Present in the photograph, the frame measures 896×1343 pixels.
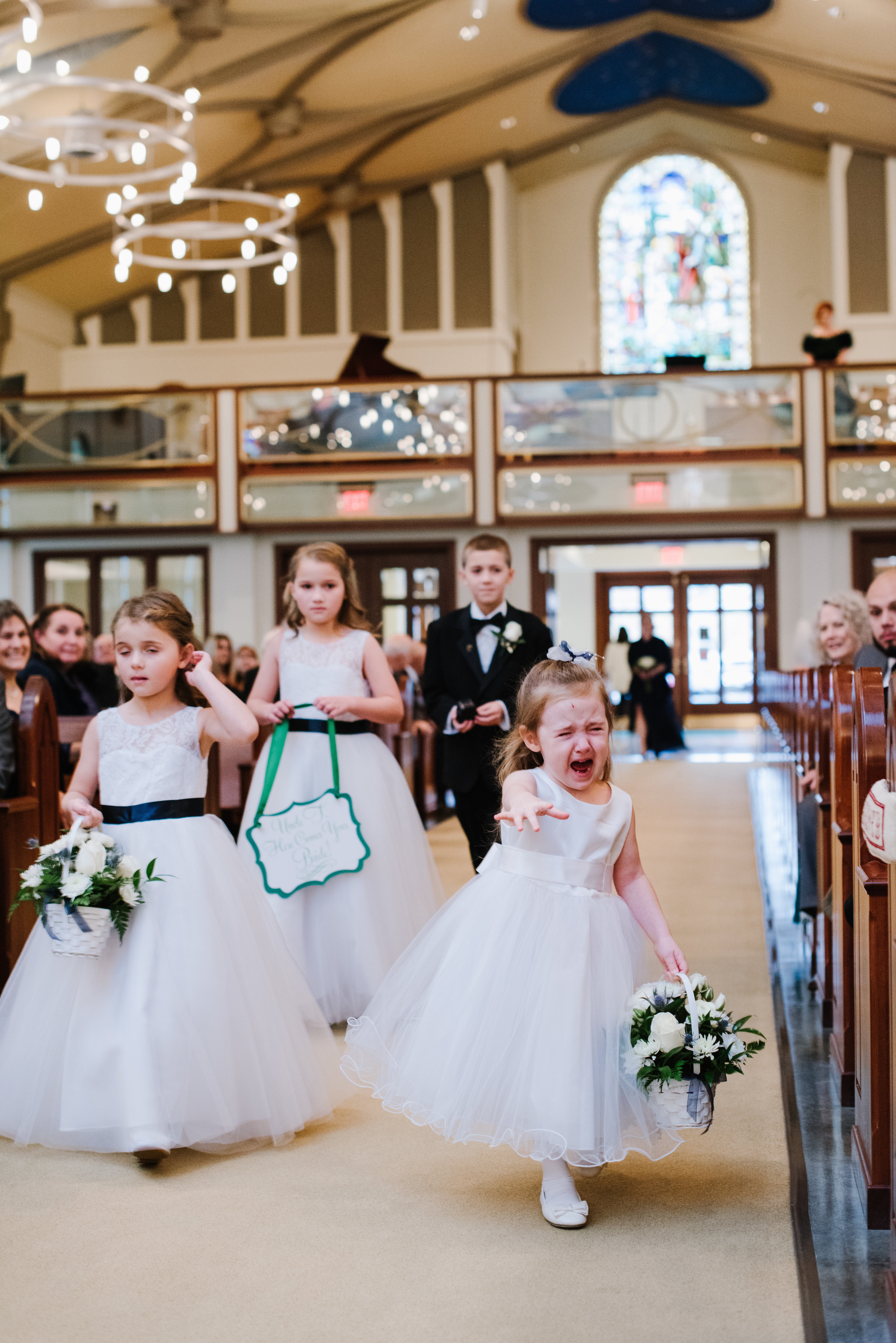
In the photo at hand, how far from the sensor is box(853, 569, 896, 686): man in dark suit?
15.3 ft

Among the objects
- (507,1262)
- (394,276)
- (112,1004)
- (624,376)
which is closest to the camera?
(507,1262)

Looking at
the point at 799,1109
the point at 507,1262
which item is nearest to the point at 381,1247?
the point at 507,1262

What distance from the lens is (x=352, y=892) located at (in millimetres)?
4371

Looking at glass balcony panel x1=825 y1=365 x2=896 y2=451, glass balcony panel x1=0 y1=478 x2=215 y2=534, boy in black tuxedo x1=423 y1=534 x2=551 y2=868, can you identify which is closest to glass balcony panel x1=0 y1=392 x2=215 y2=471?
glass balcony panel x1=0 y1=478 x2=215 y2=534

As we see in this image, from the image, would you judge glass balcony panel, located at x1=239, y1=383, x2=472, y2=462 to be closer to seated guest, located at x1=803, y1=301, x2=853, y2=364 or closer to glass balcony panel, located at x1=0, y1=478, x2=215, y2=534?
glass balcony panel, located at x1=0, y1=478, x2=215, y2=534

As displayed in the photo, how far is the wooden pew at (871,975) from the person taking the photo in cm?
278

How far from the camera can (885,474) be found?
14703 millimetres

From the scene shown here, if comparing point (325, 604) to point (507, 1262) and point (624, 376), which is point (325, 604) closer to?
point (507, 1262)

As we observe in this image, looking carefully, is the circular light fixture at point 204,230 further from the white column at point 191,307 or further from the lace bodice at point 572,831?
the lace bodice at point 572,831

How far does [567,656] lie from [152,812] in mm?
1178

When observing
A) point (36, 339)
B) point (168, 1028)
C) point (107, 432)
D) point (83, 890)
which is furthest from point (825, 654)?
point (36, 339)

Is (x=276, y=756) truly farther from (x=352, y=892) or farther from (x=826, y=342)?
(x=826, y=342)

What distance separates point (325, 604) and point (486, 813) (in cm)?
89

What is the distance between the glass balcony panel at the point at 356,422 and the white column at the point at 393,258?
11.3 ft
